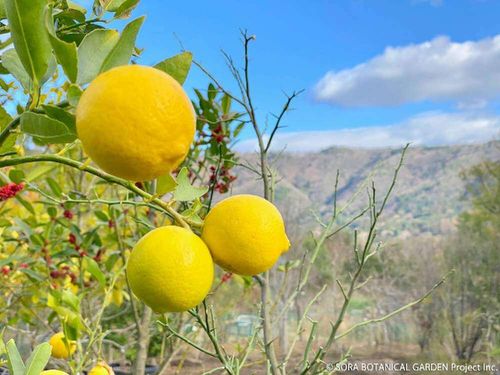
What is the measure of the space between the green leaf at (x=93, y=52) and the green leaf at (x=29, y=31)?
0.07 ft

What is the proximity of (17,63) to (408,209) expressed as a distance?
180 feet

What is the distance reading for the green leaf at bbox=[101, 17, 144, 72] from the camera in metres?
0.35

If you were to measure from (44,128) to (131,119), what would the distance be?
67mm

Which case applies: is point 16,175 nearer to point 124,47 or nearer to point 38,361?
point 38,361

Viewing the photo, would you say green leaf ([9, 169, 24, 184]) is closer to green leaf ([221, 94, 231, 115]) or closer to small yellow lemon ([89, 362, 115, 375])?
small yellow lemon ([89, 362, 115, 375])

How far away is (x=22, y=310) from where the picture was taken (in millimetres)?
2025

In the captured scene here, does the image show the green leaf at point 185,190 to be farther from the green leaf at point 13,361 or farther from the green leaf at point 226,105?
the green leaf at point 226,105

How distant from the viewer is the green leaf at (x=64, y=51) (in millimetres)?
325

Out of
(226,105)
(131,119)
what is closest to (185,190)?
(131,119)

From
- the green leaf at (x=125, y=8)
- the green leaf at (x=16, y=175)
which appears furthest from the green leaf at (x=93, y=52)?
the green leaf at (x=16, y=175)

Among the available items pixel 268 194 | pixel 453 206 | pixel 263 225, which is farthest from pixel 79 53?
pixel 453 206

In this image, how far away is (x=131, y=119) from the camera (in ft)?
1.05

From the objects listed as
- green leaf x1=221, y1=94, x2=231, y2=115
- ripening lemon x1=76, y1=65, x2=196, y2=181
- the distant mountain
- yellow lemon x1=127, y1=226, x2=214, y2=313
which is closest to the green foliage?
yellow lemon x1=127, y1=226, x2=214, y2=313

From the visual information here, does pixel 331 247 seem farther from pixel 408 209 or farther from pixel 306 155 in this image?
pixel 306 155
